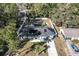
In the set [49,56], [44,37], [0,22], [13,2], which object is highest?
[13,2]

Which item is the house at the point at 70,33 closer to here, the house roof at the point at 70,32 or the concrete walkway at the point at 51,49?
the house roof at the point at 70,32

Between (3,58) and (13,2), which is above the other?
(13,2)

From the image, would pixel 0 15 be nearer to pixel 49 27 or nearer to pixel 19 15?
pixel 19 15

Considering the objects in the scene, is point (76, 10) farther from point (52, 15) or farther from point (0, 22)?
point (0, 22)

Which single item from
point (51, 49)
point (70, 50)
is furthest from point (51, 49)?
point (70, 50)

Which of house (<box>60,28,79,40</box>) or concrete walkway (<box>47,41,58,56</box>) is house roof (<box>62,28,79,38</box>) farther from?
concrete walkway (<box>47,41,58,56</box>)

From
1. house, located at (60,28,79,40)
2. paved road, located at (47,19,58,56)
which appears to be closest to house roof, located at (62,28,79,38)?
house, located at (60,28,79,40)

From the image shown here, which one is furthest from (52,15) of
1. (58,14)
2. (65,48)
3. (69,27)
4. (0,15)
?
(0,15)

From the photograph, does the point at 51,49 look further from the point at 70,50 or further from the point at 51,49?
the point at 70,50

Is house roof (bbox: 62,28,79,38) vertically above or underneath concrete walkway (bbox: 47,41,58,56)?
above

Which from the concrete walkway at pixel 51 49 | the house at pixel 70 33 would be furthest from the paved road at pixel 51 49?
the house at pixel 70 33
